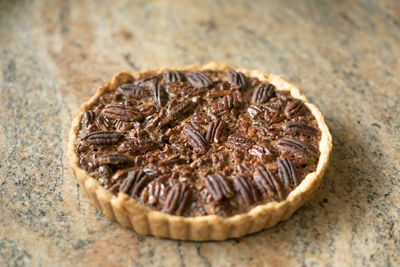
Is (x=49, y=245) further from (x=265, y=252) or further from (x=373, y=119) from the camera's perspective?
(x=373, y=119)

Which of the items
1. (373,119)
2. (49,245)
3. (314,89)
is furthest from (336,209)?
(49,245)

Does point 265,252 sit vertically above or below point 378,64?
below

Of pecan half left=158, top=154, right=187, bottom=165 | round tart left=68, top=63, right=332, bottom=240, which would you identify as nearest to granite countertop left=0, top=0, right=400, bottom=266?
round tart left=68, top=63, right=332, bottom=240

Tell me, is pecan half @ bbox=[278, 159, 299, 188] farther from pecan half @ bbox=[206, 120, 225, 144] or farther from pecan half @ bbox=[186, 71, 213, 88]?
pecan half @ bbox=[186, 71, 213, 88]

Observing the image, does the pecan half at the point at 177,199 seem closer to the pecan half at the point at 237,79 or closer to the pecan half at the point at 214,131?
the pecan half at the point at 214,131

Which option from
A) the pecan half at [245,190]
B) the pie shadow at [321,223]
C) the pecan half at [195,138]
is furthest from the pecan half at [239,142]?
the pie shadow at [321,223]

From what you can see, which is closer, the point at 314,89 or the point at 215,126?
the point at 215,126
